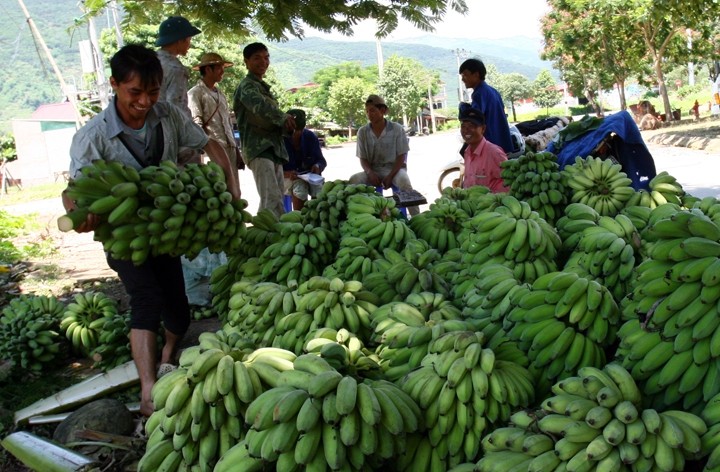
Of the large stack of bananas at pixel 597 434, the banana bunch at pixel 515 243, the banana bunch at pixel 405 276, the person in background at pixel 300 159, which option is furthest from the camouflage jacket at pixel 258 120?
the large stack of bananas at pixel 597 434

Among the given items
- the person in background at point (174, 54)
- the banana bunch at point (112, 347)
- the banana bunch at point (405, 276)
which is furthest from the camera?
the person in background at point (174, 54)

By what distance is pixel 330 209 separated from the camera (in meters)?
3.67

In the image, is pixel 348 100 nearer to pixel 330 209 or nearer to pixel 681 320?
pixel 330 209

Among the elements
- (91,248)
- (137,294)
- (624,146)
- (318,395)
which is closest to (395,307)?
(318,395)

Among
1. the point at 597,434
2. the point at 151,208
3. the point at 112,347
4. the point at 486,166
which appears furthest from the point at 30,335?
the point at 597,434

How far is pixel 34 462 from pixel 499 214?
98.7 inches

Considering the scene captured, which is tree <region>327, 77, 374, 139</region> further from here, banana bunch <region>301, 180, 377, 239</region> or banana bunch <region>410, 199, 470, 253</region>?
banana bunch <region>410, 199, 470, 253</region>

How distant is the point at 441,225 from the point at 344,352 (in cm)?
164

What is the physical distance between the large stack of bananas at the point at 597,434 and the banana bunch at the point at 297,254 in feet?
5.92

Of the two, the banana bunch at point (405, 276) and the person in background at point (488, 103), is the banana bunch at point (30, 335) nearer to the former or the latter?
the banana bunch at point (405, 276)

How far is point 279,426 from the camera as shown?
1.76m

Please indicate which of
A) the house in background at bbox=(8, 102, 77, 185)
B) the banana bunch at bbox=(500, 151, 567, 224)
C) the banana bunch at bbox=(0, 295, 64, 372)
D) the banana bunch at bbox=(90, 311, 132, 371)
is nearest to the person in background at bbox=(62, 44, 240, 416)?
Result: the banana bunch at bbox=(90, 311, 132, 371)

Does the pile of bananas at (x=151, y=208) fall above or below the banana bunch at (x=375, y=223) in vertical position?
above

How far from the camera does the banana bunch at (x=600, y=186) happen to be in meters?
3.25
